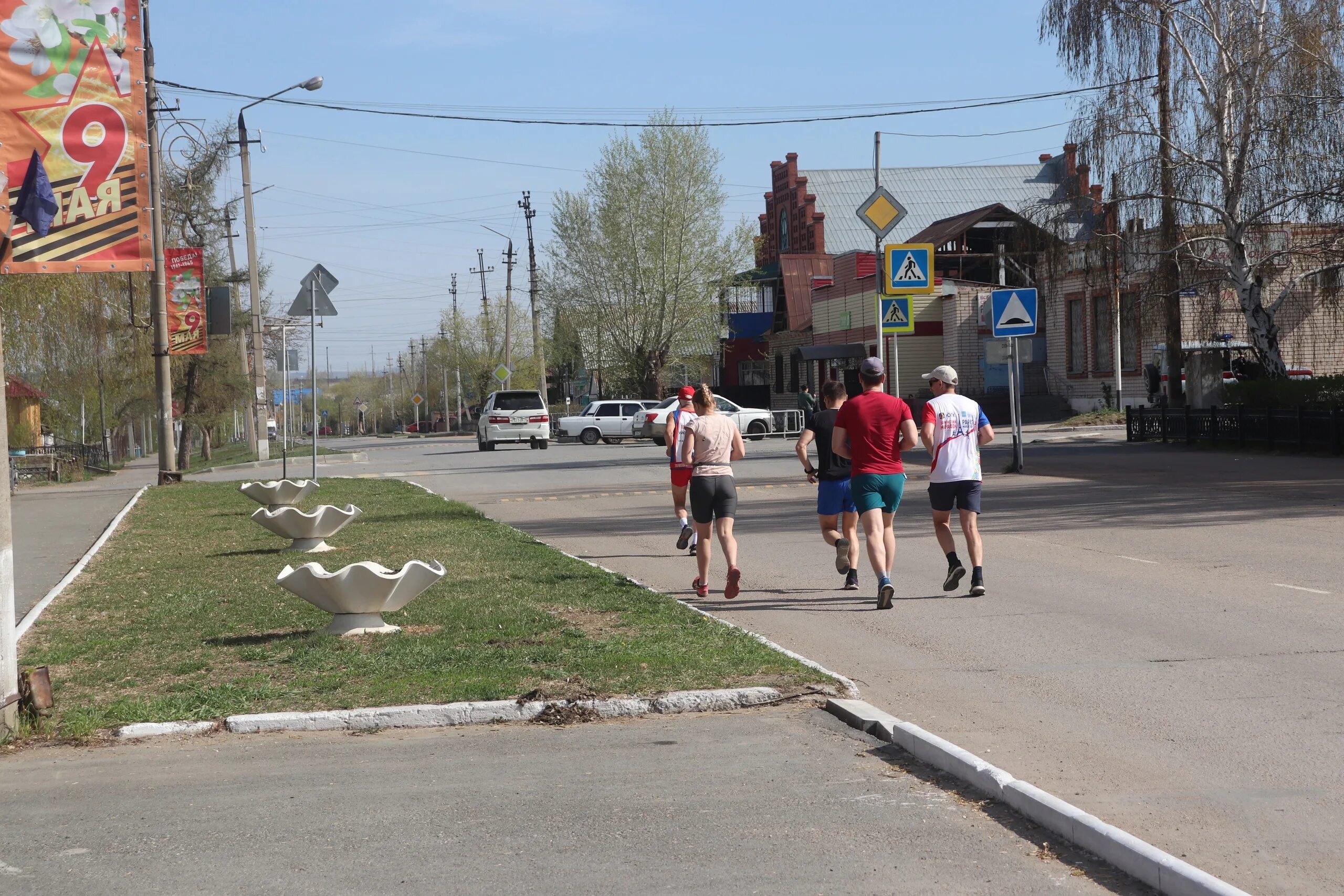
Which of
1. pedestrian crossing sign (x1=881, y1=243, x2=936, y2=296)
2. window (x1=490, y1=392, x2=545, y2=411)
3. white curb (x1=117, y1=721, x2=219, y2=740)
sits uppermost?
pedestrian crossing sign (x1=881, y1=243, x2=936, y2=296)

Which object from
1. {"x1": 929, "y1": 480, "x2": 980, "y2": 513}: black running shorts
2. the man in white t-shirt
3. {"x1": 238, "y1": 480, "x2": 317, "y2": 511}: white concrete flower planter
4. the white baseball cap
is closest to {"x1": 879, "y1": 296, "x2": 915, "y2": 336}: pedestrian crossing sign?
{"x1": 238, "y1": 480, "x2": 317, "y2": 511}: white concrete flower planter

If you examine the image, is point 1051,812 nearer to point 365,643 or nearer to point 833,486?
point 365,643

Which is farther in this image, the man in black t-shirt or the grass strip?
the man in black t-shirt

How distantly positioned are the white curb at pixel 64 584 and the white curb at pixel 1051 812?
4453 mm

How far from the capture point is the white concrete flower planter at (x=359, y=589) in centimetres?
880

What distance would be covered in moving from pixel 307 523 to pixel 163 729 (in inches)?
299

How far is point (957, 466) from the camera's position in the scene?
1089 centimetres

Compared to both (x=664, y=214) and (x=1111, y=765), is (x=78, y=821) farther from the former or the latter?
(x=664, y=214)

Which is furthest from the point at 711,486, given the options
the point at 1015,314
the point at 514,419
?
the point at 514,419

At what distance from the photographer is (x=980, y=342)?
51750 mm

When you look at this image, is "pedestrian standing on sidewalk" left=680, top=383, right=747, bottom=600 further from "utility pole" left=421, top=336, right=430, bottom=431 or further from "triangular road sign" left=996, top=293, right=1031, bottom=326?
"utility pole" left=421, top=336, right=430, bottom=431

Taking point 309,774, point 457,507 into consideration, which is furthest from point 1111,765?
point 457,507

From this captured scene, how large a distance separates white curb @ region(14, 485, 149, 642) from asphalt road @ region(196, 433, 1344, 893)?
16.7 feet

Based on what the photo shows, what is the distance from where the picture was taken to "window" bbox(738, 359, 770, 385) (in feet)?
243
